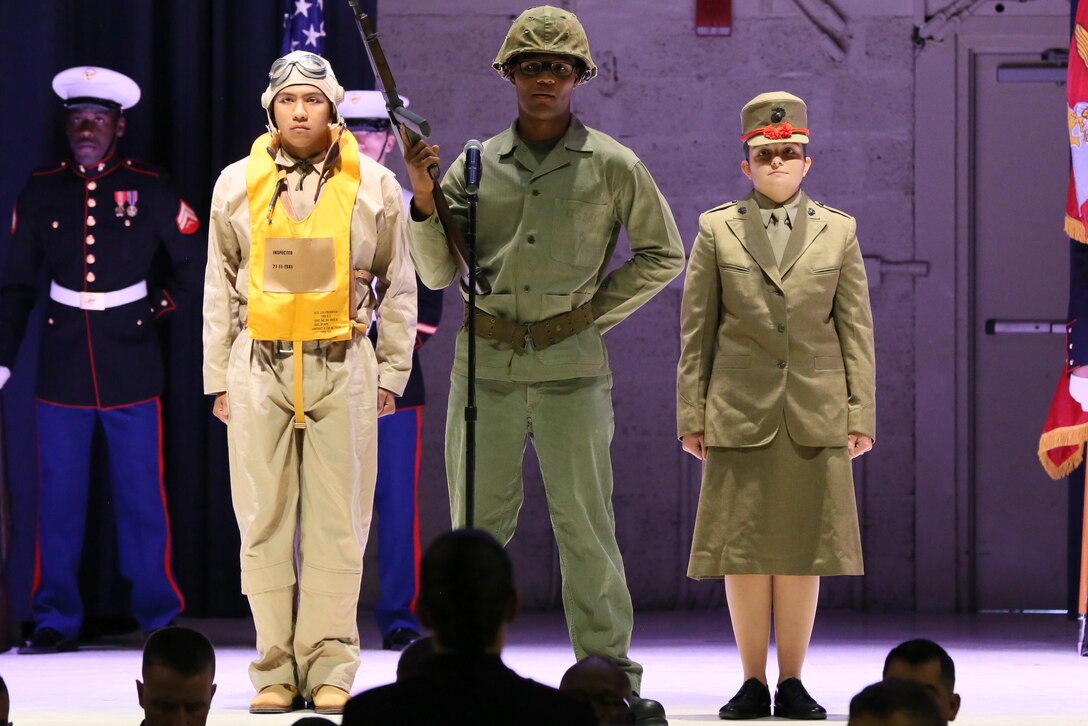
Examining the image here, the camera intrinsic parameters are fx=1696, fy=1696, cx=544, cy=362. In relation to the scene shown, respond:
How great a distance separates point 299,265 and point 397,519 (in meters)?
2.05

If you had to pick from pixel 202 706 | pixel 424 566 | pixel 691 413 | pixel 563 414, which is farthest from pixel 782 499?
pixel 424 566

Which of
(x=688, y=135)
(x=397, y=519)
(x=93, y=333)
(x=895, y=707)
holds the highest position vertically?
(x=688, y=135)

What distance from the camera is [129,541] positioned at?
20.2 ft

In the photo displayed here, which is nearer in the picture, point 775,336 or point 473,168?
point 473,168

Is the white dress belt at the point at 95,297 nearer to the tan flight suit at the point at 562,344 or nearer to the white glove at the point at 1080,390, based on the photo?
the tan flight suit at the point at 562,344

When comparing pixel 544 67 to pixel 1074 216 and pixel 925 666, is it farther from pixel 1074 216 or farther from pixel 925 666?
pixel 1074 216

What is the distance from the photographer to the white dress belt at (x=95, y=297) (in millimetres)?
6148

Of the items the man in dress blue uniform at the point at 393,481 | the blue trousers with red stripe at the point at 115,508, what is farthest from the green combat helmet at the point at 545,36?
the blue trousers with red stripe at the point at 115,508

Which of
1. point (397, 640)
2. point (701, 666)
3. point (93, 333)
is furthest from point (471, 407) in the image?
point (93, 333)

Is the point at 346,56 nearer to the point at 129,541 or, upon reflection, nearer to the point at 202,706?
the point at 129,541

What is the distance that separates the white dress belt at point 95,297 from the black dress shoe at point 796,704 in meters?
2.99

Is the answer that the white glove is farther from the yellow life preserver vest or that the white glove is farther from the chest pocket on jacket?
the yellow life preserver vest

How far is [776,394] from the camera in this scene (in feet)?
14.5

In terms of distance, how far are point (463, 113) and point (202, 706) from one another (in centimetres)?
473
